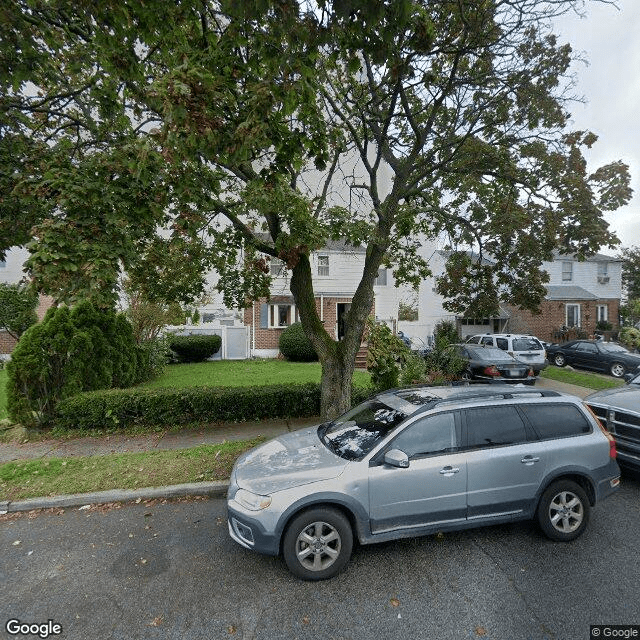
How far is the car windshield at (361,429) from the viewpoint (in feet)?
12.3

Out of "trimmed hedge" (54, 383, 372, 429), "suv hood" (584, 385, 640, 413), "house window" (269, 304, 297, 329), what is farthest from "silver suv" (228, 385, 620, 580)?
"house window" (269, 304, 297, 329)

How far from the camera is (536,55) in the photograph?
6652 millimetres

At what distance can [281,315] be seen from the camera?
18.8 m

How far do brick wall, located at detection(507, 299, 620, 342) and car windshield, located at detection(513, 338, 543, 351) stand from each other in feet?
41.3

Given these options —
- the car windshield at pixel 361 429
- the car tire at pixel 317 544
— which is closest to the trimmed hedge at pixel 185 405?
the car windshield at pixel 361 429

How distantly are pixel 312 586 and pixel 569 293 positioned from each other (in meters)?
29.8

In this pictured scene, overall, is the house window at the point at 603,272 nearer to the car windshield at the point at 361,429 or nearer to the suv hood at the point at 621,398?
the suv hood at the point at 621,398

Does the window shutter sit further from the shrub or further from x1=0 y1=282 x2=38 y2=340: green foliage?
x1=0 y1=282 x2=38 y2=340: green foliage

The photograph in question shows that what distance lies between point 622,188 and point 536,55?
2837 millimetres

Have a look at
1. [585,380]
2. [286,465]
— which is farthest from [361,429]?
[585,380]

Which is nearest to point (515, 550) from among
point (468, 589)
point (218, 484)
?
point (468, 589)

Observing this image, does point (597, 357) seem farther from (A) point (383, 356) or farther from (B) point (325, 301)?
(A) point (383, 356)

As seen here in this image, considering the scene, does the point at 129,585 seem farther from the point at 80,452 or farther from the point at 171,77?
the point at 171,77

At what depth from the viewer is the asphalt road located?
2.77 metres
